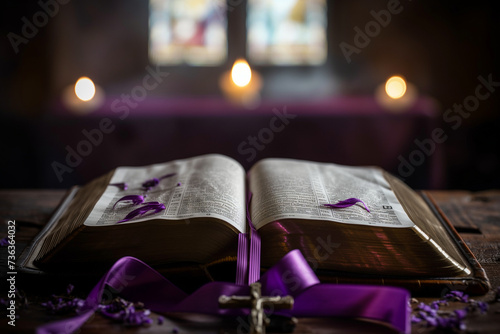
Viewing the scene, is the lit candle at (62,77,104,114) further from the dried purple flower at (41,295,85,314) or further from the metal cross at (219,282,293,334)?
the metal cross at (219,282,293,334)

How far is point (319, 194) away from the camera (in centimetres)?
90

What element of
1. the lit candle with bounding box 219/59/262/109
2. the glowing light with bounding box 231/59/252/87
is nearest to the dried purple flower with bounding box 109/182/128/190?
the lit candle with bounding box 219/59/262/109

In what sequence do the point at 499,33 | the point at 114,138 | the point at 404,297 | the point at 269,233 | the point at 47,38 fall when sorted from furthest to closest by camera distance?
the point at 499,33 → the point at 47,38 → the point at 114,138 → the point at 269,233 → the point at 404,297

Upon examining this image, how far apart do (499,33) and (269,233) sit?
13.0 feet

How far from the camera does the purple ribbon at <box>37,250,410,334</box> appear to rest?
667 millimetres

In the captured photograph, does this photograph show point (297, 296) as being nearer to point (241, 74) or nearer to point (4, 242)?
point (4, 242)

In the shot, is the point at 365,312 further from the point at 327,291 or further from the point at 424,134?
the point at 424,134

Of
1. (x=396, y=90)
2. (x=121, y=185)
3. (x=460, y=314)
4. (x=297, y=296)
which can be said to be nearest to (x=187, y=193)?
(x=121, y=185)

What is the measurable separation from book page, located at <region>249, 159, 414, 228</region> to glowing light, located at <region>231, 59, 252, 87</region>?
184 centimetres

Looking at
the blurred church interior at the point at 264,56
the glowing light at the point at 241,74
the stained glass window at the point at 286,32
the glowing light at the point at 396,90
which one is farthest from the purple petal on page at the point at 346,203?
the stained glass window at the point at 286,32

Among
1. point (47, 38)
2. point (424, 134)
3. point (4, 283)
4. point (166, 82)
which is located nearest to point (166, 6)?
point (166, 82)

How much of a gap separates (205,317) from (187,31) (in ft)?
11.8

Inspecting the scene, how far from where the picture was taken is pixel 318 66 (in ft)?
13.5

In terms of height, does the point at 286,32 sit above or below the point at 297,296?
above
